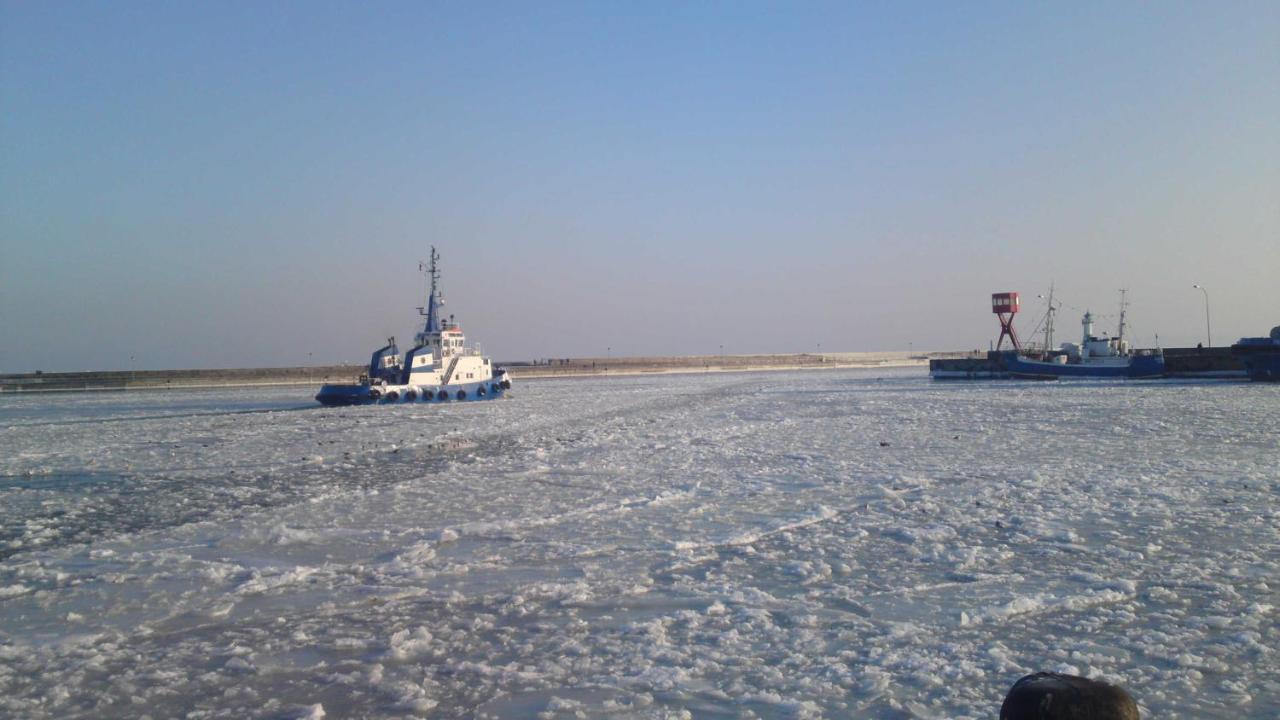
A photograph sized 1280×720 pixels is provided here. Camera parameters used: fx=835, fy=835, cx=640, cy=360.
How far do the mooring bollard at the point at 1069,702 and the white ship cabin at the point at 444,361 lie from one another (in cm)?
3502

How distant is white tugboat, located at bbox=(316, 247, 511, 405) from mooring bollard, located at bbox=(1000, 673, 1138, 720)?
108 feet

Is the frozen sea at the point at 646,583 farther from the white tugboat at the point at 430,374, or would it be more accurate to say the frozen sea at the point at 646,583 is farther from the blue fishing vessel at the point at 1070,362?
the blue fishing vessel at the point at 1070,362

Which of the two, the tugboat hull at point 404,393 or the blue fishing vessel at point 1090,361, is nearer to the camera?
the tugboat hull at point 404,393

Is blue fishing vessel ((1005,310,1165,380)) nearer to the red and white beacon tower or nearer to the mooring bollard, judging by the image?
the red and white beacon tower

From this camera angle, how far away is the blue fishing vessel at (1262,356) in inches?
1564

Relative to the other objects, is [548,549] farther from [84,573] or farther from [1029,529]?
[1029,529]

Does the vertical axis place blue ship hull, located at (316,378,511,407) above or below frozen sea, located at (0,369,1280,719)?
above

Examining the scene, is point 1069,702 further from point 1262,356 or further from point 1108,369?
point 1108,369

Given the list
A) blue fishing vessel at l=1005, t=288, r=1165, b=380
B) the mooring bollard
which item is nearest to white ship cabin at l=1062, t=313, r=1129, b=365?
blue fishing vessel at l=1005, t=288, r=1165, b=380

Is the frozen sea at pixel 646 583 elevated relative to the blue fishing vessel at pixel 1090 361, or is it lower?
lower

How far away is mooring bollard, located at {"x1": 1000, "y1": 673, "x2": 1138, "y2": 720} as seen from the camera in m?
2.54

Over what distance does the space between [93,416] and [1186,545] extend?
102ft

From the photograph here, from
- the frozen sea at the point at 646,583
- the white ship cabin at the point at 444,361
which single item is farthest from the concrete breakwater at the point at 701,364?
the frozen sea at the point at 646,583

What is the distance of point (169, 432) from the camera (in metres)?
21.4
